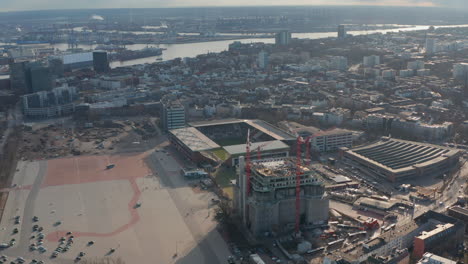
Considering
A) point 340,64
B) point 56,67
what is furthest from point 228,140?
point 56,67

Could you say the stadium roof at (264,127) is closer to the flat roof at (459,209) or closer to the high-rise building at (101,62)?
the flat roof at (459,209)

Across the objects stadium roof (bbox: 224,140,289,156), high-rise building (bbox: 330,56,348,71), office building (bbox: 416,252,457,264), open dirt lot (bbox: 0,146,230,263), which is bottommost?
open dirt lot (bbox: 0,146,230,263)

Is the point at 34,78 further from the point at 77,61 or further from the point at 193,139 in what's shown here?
the point at 193,139

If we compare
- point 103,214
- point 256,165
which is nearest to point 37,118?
point 103,214

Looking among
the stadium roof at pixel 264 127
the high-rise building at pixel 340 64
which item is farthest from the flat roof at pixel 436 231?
the high-rise building at pixel 340 64

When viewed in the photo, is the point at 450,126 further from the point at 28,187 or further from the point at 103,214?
the point at 28,187

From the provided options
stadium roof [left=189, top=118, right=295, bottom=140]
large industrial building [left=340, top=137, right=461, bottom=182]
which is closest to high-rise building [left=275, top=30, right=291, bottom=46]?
stadium roof [left=189, top=118, right=295, bottom=140]

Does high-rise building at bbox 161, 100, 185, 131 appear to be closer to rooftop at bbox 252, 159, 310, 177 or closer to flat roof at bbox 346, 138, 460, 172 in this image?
flat roof at bbox 346, 138, 460, 172

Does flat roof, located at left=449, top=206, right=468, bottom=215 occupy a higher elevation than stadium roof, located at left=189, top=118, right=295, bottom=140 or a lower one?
lower
